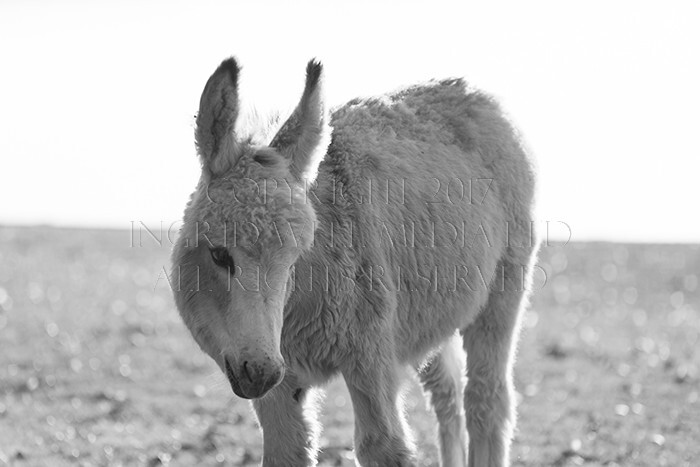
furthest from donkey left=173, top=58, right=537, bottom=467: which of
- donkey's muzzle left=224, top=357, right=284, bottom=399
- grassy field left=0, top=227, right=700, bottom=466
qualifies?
grassy field left=0, top=227, right=700, bottom=466

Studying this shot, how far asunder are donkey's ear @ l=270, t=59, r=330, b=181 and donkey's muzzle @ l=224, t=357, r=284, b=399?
2.95ft

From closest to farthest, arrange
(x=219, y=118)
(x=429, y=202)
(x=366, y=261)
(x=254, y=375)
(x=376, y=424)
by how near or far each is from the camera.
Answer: (x=254, y=375) < (x=219, y=118) < (x=376, y=424) < (x=366, y=261) < (x=429, y=202)

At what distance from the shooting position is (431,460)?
677 centimetres

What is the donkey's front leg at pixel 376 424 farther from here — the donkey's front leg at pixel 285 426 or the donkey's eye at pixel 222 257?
the donkey's eye at pixel 222 257

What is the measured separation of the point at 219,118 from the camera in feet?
13.1

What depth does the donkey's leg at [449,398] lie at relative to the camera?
20.2 feet

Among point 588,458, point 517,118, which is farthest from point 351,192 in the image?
point 588,458

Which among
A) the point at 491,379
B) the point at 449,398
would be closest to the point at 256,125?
the point at 491,379

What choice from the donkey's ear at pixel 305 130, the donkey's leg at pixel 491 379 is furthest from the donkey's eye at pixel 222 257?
the donkey's leg at pixel 491 379

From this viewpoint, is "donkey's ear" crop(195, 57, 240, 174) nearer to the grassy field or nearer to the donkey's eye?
the donkey's eye

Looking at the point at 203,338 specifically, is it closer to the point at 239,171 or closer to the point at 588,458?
the point at 239,171

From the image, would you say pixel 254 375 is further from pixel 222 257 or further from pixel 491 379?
pixel 491 379

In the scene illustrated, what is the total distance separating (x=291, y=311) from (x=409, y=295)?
0.77 metres

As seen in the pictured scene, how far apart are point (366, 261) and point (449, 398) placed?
2071 millimetres
